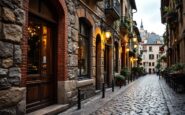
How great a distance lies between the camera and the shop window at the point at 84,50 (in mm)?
12877

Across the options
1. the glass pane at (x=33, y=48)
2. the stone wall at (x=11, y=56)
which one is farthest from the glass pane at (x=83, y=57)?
the stone wall at (x=11, y=56)

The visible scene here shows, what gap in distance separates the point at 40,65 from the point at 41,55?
1.00ft

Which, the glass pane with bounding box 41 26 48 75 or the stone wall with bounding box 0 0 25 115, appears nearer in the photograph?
the stone wall with bounding box 0 0 25 115

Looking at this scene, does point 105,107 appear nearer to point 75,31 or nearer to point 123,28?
point 75,31

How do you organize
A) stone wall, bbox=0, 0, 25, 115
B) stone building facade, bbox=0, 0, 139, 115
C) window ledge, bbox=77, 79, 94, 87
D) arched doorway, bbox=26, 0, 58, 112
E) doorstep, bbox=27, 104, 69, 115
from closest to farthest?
stone wall, bbox=0, 0, 25, 115 < stone building facade, bbox=0, 0, 139, 115 < doorstep, bbox=27, 104, 69, 115 < arched doorway, bbox=26, 0, 58, 112 < window ledge, bbox=77, 79, 94, 87

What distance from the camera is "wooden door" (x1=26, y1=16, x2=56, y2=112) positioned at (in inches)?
333

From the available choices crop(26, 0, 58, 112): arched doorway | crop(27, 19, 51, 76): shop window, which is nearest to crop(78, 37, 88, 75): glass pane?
crop(26, 0, 58, 112): arched doorway

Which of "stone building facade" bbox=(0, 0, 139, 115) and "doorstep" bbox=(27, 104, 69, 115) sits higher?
"stone building facade" bbox=(0, 0, 139, 115)

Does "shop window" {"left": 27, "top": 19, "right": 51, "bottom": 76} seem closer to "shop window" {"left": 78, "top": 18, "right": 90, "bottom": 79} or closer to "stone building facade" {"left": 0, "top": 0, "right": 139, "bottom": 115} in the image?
"stone building facade" {"left": 0, "top": 0, "right": 139, "bottom": 115}

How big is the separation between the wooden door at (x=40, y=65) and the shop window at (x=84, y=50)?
2901 mm

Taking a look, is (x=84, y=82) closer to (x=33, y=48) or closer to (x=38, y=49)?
(x=38, y=49)

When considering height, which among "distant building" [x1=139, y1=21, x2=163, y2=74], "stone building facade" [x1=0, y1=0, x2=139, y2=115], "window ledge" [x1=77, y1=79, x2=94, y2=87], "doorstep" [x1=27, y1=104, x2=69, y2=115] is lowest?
"doorstep" [x1=27, y1=104, x2=69, y2=115]

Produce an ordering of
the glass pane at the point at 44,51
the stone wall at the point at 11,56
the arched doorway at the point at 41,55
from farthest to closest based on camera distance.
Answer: the glass pane at the point at 44,51
the arched doorway at the point at 41,55
the stone wall at the point at 11,56

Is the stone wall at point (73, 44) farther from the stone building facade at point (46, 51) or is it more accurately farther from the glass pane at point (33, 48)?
the glass pane at point (33, 48)
